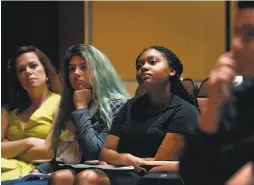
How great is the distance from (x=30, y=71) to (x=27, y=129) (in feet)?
1.21

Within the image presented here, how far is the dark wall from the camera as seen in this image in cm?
555

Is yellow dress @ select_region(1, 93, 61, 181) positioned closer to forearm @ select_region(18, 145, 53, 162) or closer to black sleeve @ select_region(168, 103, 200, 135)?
forearm @ select_region(18, 145, 53, 162)

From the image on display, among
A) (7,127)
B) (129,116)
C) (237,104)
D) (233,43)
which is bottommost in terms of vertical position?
(7,127)

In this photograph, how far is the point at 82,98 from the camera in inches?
129

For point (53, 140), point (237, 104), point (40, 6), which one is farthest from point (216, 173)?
point (40, 6)

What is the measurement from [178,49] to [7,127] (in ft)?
5.73

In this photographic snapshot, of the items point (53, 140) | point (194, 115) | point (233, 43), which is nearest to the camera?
point (233, 43)

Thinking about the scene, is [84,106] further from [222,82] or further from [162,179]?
[222,82]

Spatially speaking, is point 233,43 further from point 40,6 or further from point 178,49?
point 40,6

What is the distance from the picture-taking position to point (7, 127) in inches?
154

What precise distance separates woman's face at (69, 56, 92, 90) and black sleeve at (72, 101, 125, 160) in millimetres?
179

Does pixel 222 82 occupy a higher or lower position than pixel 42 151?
higher

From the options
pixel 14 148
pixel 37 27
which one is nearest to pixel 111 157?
pixel 14 148

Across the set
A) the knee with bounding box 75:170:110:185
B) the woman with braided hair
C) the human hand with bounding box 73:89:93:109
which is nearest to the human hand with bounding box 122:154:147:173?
the woman with braided hair
